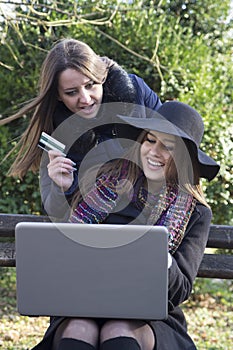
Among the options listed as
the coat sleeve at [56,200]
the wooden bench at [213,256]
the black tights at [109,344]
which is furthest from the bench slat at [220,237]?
the black tights at [109,344]

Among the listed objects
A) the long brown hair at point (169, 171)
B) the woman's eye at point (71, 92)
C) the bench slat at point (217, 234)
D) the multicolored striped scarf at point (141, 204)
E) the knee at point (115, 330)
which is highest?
the woman's eye at point (71, 92)

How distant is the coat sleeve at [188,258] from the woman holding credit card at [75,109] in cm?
46

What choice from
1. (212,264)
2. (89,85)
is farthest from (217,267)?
(89,85)

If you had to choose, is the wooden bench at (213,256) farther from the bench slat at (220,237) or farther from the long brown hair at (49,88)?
the long brown hair at (49,88)

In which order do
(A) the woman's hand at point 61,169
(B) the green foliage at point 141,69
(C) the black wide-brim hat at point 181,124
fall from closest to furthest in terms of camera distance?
1. (C) the black wide-brim hat at point 181,124
2. (A) the woman's hand at point 61,169
3. (B) the green foliage at point 141,69

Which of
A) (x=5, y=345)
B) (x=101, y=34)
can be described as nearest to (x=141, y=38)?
(x=101, y=34)

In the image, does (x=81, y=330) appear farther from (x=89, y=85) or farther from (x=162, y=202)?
(x=89, y=85)

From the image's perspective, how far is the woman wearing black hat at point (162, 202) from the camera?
2562mm

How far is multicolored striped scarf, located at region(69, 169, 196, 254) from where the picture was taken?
278 centimetres

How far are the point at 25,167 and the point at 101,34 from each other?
2.42 metres

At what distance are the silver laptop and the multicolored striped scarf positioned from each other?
0.39m

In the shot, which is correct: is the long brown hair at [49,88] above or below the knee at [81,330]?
above

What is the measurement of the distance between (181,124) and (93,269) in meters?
0.74

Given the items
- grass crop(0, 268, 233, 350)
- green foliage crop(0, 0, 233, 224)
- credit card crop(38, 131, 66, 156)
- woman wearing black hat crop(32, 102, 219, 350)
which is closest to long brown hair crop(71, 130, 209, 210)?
woman wearing black hat crop(32, 102, 219, 350)
